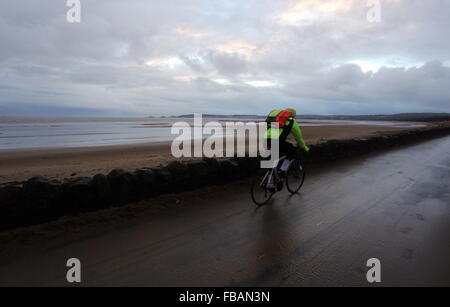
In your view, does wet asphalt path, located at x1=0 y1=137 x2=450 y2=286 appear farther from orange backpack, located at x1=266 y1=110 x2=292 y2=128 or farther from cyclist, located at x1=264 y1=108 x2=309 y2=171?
orange backpack, located at x1=266 y1=110 x2=292 y2=128

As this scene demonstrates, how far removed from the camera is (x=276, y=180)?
5.87m

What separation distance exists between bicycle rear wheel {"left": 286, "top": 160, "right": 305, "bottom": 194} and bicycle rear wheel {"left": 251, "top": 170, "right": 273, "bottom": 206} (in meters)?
0.86

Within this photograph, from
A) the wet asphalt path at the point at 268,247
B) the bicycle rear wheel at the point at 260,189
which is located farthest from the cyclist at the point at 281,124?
the wet asphalt path at the point at 268,247

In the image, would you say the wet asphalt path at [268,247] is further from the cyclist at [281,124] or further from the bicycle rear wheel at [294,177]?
the cyclist at [281,124]

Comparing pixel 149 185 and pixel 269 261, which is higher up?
pixel 149 185

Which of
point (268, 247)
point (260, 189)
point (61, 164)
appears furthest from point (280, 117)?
point (61, 164)

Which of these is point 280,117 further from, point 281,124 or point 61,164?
point 61,164

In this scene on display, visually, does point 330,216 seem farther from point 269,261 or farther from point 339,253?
point 269,261

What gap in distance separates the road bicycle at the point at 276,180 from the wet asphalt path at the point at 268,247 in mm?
252

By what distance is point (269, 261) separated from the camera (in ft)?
10.9

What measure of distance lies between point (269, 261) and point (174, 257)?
1.22 meters

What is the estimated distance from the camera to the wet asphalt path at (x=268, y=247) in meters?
2.95

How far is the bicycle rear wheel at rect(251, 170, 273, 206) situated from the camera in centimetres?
545
